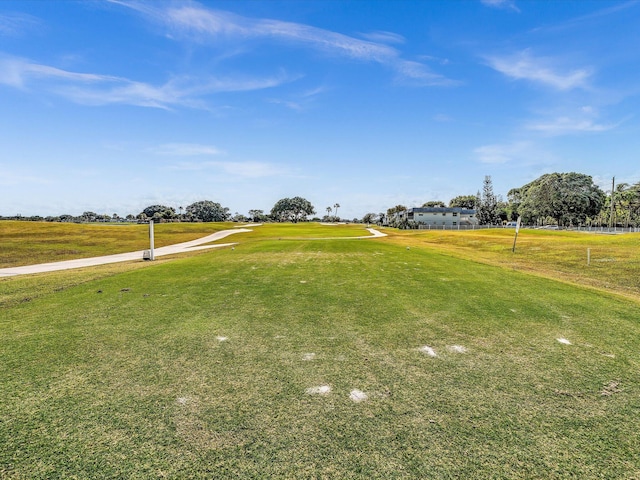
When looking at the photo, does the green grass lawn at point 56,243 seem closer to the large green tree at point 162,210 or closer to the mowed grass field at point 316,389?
the mowed grass field at point 316,389

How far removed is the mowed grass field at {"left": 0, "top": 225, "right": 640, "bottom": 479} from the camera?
276 cm

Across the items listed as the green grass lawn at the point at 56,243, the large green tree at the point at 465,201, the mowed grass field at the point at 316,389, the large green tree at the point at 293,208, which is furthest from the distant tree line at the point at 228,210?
the mowed grass field at the point at 316,389

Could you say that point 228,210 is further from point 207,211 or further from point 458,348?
point 458,348

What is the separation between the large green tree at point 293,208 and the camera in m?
166

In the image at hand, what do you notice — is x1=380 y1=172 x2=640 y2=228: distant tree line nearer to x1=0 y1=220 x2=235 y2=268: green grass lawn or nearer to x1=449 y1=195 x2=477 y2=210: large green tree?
x1=449 y1=195 x2=477 y2=210: large green tree

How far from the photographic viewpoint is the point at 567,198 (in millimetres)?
90562

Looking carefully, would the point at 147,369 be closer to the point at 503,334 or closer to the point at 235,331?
the point at 235,331

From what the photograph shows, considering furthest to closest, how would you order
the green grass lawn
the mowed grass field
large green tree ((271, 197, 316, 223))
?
large green tree ((271, 197, 316, 223))
the green grass lawn
the mowed grass field

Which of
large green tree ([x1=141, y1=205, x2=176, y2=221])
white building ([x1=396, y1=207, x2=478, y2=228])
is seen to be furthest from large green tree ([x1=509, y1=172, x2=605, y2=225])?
large green tree ([x1=141, y1=205, x2=176, y2=221])

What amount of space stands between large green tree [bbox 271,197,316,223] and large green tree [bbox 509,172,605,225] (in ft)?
334

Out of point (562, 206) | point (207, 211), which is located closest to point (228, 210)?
point (207, 211)

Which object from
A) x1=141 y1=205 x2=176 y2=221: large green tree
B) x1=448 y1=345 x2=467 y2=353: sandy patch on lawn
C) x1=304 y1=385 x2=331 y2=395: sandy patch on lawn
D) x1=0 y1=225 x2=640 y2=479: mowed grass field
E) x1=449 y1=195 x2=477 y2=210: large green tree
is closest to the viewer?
x1=0 y1=225 x2=640 y2=479: mowed grass field

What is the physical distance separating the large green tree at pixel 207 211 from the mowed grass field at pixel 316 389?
14671 centimetres

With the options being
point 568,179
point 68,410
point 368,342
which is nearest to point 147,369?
point 68,410
